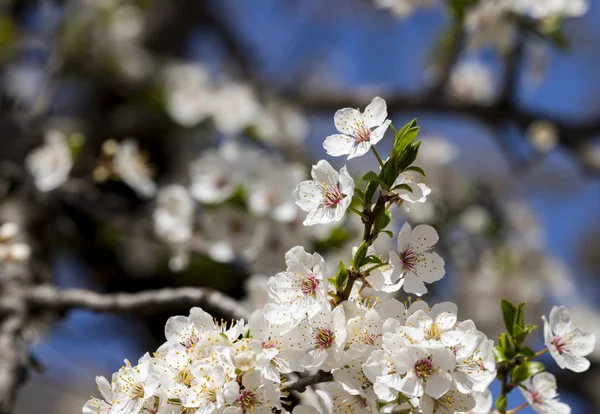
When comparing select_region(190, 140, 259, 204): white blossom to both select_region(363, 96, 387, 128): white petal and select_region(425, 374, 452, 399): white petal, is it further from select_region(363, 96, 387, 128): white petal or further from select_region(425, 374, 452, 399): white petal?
select_region(425, 374, 452, 399): white petal

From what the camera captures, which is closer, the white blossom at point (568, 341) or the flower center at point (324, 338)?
the flower center at point (324, 338)

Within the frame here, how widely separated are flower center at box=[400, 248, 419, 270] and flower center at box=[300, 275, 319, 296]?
0.14 metres

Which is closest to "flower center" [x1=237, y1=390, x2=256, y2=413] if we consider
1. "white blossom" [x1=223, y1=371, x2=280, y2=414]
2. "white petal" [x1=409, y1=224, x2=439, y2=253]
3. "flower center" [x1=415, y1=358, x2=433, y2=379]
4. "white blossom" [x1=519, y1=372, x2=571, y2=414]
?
Result: "white blossom" [x1=223, y1=371, x2=280, y2=414]

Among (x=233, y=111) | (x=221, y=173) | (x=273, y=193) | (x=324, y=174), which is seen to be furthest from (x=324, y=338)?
(x=233, y=111)

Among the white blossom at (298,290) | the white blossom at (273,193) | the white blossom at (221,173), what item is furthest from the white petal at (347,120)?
the white blossom at (221,173)

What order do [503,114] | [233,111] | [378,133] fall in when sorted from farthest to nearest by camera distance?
[503,114] < [233,111] < [378,133]

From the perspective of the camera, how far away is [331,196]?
96 cm

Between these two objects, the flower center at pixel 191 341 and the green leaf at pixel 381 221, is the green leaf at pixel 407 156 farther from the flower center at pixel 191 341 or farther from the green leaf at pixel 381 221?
the flower center at pixel 191 341

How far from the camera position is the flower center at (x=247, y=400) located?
2.67 ft

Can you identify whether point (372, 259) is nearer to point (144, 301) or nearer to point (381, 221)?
point (381, 221)

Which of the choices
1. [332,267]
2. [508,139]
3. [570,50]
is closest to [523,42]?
[570,50]

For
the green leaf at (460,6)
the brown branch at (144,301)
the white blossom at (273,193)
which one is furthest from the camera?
the green leaf at (460,6)

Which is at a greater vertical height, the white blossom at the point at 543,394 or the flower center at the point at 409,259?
the flower center at the point at 409,259

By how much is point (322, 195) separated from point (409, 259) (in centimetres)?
17
